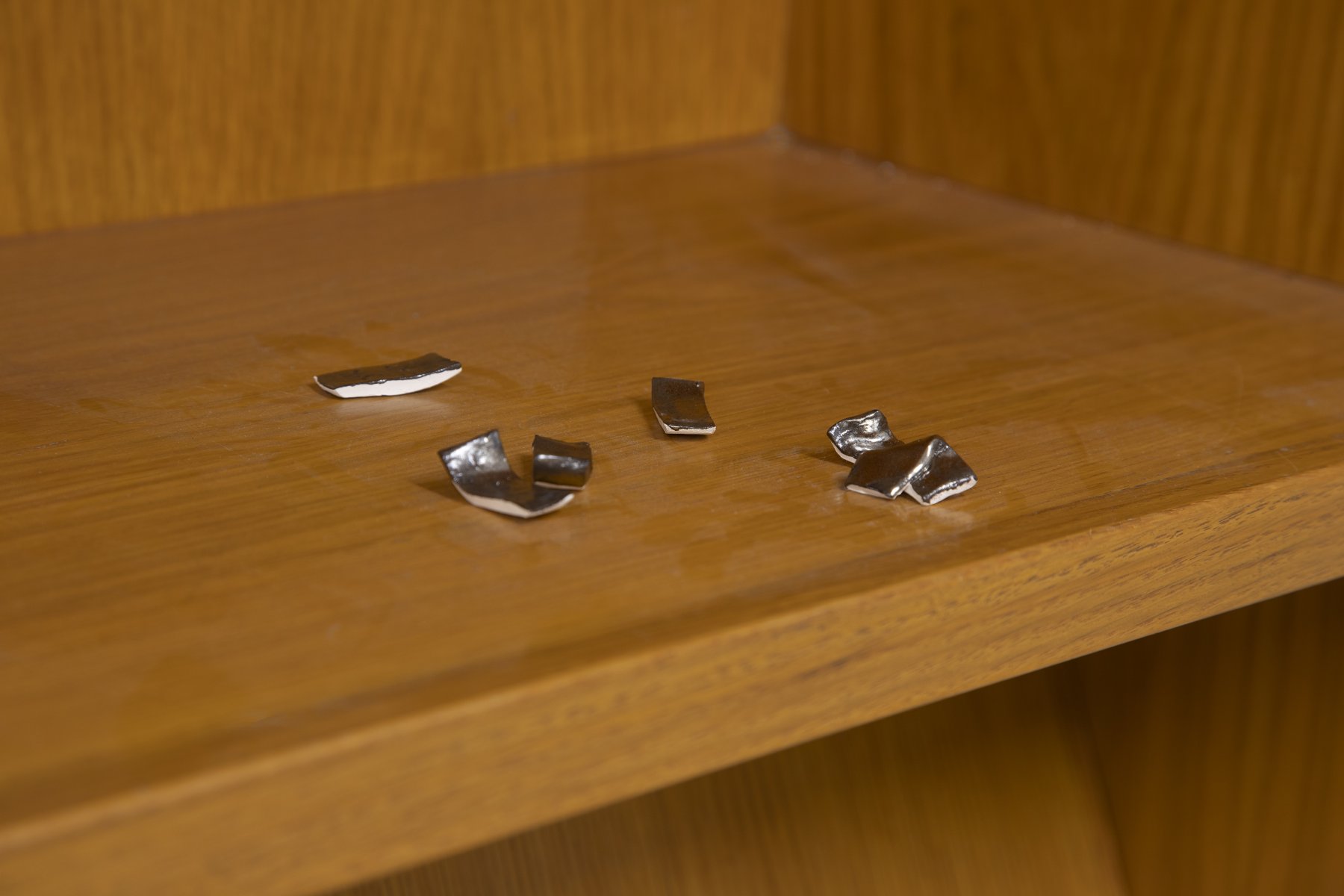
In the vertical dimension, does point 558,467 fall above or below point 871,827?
above

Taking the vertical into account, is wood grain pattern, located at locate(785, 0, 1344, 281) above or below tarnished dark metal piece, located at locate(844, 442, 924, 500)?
above

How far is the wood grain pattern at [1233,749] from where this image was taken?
2.21ft

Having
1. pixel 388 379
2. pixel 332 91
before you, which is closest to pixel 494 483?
pixel 388 379

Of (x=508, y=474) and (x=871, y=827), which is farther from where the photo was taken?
(x=871, y=827)

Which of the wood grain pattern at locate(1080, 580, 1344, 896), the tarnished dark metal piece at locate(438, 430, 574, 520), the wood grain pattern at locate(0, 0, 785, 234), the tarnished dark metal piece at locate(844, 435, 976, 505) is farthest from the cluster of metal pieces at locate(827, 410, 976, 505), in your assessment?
the wood grain pattern at locate(0, 0, 785, 234)

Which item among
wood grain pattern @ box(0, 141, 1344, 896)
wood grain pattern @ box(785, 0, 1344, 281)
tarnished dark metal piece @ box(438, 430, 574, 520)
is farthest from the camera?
wood grain pattern @ box(785, 0, 1344, 281)

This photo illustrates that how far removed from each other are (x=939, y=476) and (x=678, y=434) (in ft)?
0.33

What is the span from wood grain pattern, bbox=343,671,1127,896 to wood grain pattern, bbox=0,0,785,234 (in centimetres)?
43

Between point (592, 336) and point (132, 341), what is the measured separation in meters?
0.21

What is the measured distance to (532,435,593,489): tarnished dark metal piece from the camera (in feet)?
1.38

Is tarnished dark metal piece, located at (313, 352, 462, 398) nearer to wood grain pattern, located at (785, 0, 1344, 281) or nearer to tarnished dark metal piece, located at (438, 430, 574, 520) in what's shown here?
tarnished dark metal piece, located at (438, 430, 574, 520)

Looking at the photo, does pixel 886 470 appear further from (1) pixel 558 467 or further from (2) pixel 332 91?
(2) pixel 332 91

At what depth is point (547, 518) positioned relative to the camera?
41cm

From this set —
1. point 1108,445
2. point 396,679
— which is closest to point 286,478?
point 396,679
